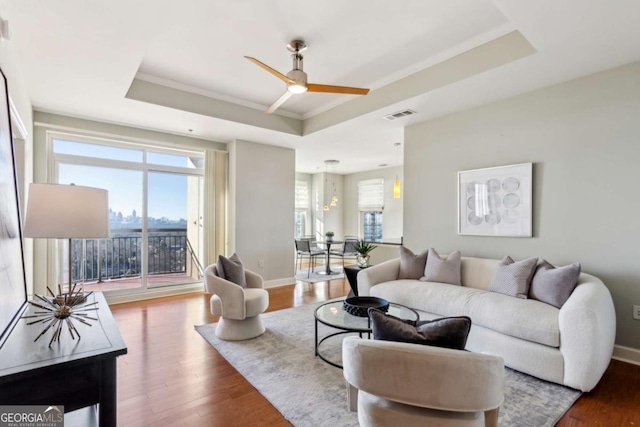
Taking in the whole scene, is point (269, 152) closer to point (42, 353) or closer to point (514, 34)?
point (514, 34)

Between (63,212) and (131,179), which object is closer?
(63,212)

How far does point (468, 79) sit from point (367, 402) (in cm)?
319

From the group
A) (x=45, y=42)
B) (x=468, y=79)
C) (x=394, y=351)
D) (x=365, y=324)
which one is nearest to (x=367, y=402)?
Result: (x=394, y=351)

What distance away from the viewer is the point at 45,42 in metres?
2.60

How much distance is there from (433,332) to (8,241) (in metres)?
2.31

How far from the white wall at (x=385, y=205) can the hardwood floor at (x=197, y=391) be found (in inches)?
237

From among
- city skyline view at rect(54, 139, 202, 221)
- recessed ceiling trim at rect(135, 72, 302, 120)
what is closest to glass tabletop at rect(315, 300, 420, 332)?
recessed ceiling trim at rect(135, 72, 302, 120)

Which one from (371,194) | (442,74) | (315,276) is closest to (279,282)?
(315,276)

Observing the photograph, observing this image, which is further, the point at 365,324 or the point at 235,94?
the point at 235,94

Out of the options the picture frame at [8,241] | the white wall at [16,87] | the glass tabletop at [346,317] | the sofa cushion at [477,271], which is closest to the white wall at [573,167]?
the sofa cushion at [477,271]

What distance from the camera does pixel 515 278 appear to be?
10.0ft

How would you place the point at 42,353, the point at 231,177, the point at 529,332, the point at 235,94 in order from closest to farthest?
1. the point at 42,353
2. the point at 529,332
3. the point at 235,94
4. the point at 231,177

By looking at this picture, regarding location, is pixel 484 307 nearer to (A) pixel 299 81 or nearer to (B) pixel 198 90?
(A) pixel 299 81

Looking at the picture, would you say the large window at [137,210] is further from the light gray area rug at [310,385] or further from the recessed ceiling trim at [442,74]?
the recessed ceiling trim at [442,74]
